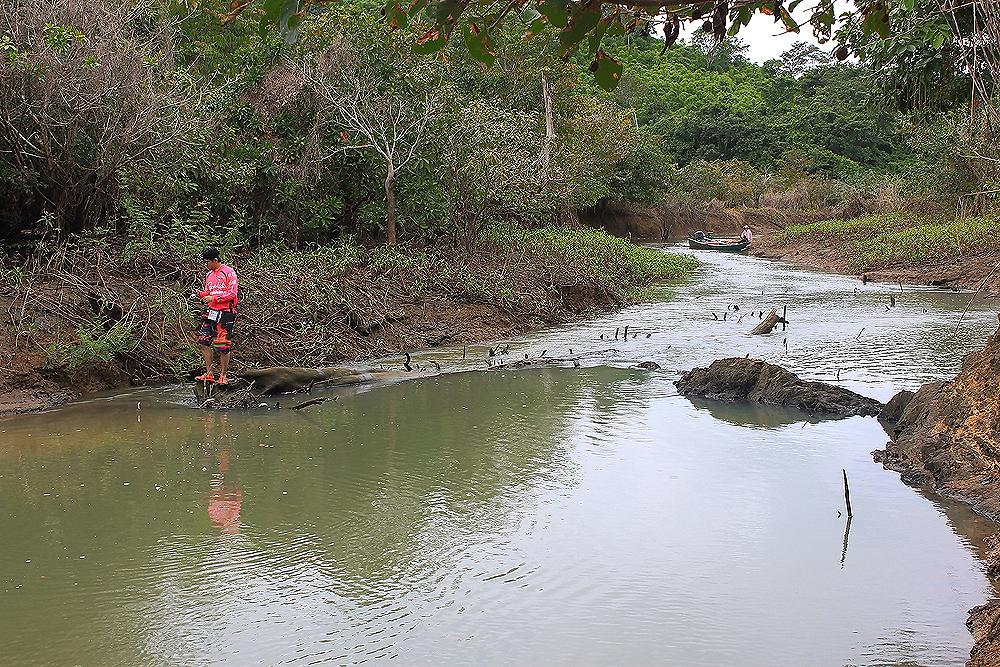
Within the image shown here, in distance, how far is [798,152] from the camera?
53469 millimetres

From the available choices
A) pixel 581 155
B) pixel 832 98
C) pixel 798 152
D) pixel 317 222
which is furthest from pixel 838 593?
pixel 832 98

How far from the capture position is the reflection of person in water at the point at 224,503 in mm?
6312

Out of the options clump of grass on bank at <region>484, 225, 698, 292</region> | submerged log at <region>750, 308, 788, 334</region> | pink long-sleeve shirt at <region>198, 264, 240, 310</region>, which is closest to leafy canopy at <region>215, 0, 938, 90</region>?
pink long-sleeve shirt at <region>198, 264, 240, 310</region>

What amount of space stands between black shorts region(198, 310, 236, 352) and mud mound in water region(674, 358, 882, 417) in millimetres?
4538

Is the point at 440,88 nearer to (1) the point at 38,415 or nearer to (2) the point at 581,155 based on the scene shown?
(1) the point at 38,415

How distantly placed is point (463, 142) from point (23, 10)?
23.4 ft

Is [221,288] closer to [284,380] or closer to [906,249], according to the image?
[284,380]

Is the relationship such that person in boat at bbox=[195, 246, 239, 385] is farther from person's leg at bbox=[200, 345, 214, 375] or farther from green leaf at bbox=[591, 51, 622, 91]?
green leaf at bbox=[591, 51, 622, 91]

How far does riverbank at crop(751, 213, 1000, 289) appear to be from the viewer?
73.0 ft

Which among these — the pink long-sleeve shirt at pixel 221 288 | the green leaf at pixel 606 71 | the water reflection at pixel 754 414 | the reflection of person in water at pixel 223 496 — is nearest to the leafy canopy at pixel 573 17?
the green leaf at pixel 606 71

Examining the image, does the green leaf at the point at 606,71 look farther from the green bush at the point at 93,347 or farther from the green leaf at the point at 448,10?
the green bush at the point at 93,347

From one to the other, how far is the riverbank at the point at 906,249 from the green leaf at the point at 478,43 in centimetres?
1535

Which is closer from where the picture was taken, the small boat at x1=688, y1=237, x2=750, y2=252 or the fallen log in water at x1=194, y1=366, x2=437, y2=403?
the fallen log in water at x1=194, y1=366, x2=437, y2=403

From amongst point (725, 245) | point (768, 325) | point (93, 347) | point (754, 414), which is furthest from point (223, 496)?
point (725, 245)
